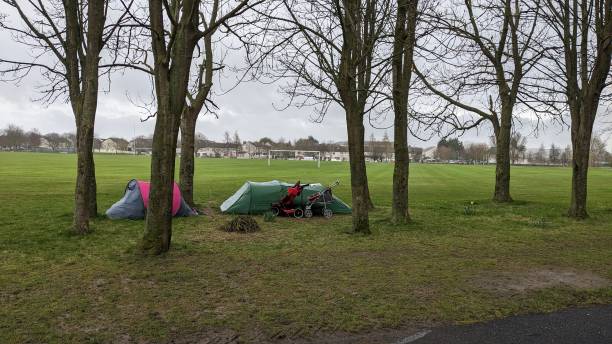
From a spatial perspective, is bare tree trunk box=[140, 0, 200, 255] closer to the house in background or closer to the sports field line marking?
the sports field line marking

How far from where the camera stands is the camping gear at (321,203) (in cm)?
1468

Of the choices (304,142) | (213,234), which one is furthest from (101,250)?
(304,142)

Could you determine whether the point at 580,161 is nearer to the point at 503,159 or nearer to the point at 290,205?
the point at 503,159

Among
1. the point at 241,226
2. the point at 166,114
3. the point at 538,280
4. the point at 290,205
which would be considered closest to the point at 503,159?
the point at 290,205

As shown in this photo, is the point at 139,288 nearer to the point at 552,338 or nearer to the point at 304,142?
the point at 552,338

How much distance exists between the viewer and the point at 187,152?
15.2 m

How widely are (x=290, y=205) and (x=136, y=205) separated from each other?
4.58 m

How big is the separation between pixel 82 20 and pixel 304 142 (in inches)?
6183

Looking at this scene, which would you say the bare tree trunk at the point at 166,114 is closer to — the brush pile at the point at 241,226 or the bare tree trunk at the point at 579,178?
the brush pile at the point at 241,226

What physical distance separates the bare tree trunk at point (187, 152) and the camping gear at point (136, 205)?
4.94 feet

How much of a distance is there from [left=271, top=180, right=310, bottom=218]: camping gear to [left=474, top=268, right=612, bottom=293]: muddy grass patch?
8012mm

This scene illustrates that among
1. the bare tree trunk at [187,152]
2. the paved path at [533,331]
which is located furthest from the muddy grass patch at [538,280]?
the bare tree trunk at [187,152]

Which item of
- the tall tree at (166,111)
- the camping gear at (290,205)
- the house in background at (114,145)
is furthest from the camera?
the house in background at (114,145)

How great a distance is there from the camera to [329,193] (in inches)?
595
